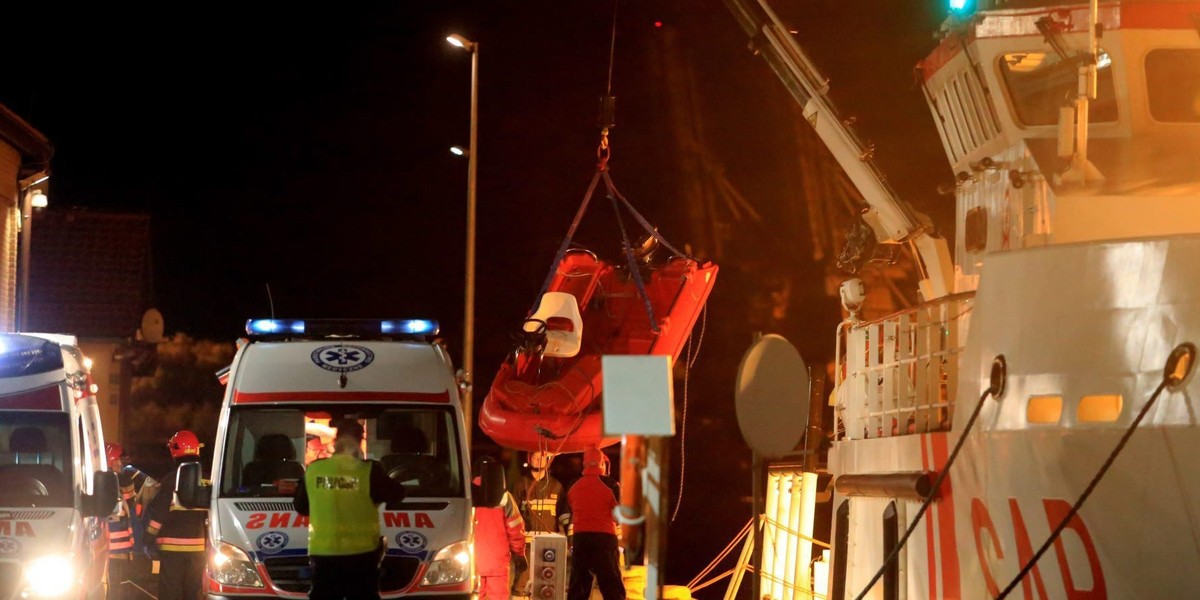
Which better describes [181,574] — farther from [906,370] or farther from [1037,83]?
[1037,83]

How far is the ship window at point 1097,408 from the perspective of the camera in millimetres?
7527

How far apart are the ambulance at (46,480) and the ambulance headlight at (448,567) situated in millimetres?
2696

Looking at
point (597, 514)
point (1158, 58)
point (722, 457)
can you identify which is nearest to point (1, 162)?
point (597, 514)

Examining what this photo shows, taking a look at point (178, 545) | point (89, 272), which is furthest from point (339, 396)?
point (89, 272)

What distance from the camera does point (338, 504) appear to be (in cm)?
934

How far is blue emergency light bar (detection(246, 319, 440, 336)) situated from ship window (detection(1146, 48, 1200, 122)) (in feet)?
18.0

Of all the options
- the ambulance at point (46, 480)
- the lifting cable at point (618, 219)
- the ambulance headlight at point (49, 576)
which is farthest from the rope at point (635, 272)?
the ambulance headlight at point (49, 576)

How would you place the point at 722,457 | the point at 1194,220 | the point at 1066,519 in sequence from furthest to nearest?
the point at 722,457 < the point at 1194,220 < the point at 1066,519

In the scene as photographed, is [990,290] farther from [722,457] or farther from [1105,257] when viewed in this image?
[722,457]

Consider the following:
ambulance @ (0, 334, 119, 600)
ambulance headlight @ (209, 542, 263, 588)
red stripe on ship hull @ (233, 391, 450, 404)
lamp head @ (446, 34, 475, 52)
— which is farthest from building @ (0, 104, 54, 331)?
ambulance headlight @ (209, 542, 263, 588)

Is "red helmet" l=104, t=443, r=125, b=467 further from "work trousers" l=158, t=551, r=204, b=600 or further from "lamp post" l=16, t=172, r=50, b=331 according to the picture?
"lamp post" l=16, t=172, r=50, b=331

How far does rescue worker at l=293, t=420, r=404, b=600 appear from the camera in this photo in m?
9.34

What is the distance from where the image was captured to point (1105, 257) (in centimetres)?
754

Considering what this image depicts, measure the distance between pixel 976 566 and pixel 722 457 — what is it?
44787 mm
